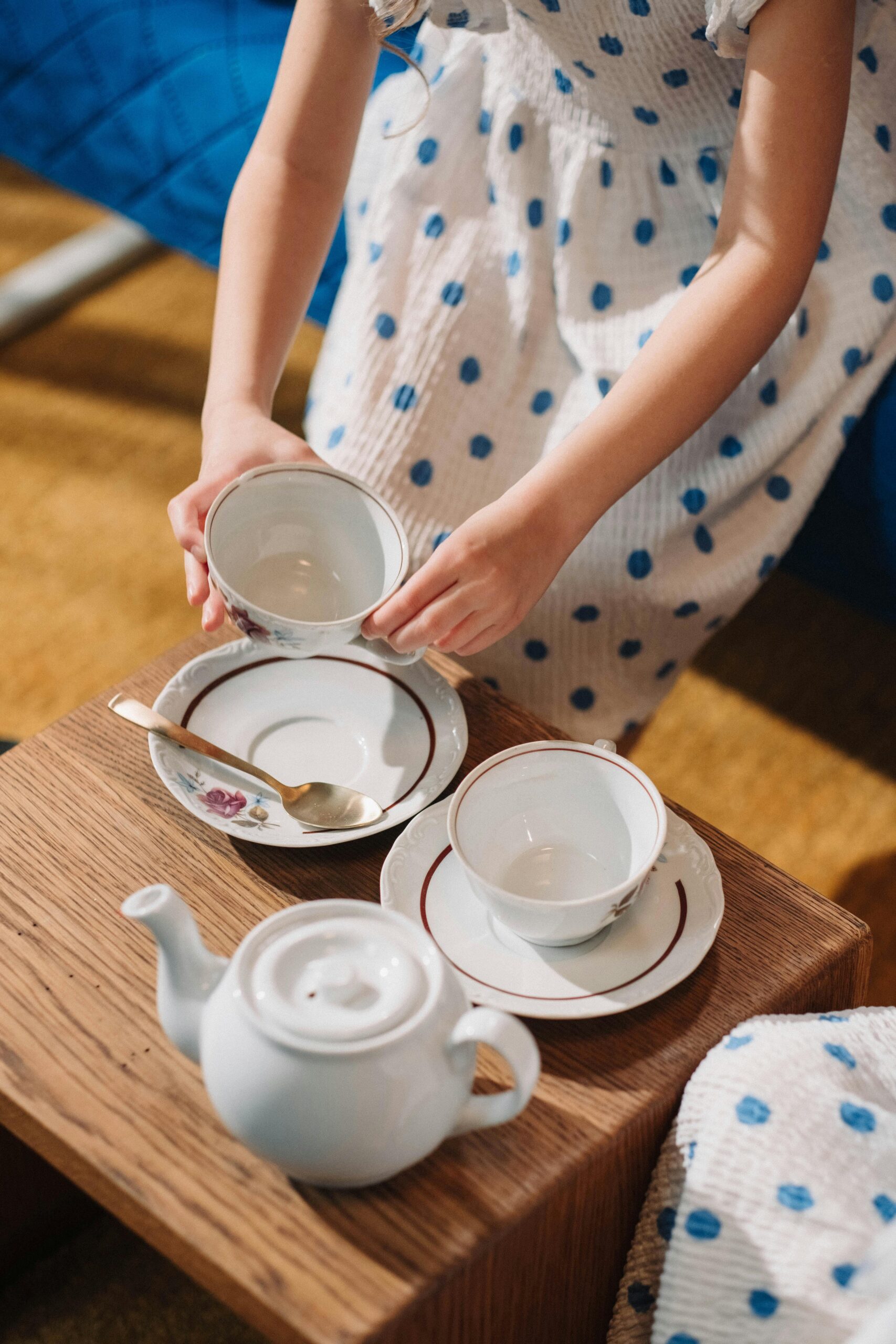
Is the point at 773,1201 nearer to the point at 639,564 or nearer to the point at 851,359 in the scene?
the point at 639,564

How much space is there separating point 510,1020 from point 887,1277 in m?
0.23

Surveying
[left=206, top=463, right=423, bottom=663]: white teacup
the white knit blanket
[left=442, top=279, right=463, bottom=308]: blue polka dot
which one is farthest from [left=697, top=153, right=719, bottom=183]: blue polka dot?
the white knit blanket

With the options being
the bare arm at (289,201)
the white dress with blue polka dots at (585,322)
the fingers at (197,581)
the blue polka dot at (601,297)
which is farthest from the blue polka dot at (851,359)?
the fingers at (197,581)

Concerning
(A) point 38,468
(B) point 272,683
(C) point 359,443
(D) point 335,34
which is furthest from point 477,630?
(A) point 38,468

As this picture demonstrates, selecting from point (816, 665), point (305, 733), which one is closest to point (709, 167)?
point (305, 733)

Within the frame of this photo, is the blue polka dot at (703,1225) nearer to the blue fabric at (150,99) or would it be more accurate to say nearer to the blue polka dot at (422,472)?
the blue polka dot at (422,472)

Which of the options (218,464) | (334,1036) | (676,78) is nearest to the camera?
(334,1036)

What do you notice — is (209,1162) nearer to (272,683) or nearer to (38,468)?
(272,683)

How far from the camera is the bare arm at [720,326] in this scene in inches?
32.6

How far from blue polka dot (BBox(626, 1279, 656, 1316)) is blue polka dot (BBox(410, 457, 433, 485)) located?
0.64m

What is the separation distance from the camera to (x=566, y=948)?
2.29 feet

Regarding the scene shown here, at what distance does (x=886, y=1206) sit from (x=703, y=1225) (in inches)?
3.6

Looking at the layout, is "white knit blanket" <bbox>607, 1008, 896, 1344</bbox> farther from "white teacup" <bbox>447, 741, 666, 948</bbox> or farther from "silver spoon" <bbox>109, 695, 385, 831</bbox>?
"silver spoon" <bbox>109, 695, 385, 831</bbox>

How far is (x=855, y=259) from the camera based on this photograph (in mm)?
1066
